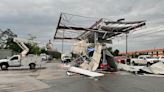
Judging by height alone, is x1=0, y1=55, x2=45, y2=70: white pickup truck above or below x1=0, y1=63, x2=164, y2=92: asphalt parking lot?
above

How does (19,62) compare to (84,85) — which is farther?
(19,62)

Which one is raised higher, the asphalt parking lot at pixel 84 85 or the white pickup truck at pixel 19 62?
the white pickup truck at pixel 19 62

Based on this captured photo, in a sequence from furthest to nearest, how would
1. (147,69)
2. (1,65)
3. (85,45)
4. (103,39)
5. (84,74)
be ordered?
(1,65) → (85,45) → (103,39) → (147,69) → (84,74)

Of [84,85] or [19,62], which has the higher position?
[19,62]

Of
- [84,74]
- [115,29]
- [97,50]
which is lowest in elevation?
[84,74]

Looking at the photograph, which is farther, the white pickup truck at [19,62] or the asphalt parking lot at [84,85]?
the white pickup truck at [19,62]

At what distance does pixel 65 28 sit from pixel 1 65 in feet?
45.8

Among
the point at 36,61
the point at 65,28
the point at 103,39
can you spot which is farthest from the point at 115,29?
the point at 36,61

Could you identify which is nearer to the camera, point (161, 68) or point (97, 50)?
point (161, 68)

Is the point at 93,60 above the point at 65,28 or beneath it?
beneath

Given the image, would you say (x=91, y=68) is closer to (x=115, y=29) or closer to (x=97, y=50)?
(x=97, y=50)

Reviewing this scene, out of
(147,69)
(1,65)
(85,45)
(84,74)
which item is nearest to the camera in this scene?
(84,74)

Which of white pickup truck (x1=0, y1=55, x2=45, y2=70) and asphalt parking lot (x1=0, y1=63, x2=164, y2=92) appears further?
white pickup truck (x1=0, y1=55, x2=45, y2=70)

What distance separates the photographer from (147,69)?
29781 mm
